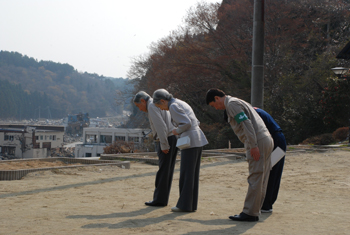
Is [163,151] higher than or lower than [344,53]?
lower

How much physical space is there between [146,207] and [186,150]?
1.03m

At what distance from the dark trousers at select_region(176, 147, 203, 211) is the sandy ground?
147 millimetres

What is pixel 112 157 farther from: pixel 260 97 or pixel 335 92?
pixel 335 92

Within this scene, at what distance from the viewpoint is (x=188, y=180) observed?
551cm

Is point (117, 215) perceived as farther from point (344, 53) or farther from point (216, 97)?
point (344, 53)

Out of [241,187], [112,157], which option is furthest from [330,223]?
[112,157]

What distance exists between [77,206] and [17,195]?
56.6 inches

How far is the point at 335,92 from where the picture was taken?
22.6 m

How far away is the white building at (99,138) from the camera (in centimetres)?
7631

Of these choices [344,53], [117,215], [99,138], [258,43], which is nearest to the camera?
[117,215]

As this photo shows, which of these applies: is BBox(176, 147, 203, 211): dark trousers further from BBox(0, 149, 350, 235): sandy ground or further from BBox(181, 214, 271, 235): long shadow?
BBox(181, 214, 271, 235): long shadow

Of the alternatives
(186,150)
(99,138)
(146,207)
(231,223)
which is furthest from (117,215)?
(99,138)

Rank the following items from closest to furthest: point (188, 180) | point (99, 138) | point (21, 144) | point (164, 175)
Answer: point (188, 180) < point (164, 175) < point (21, 144) < point (99, 138)

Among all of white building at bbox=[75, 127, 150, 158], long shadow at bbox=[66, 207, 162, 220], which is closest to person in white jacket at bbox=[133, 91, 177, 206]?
long shadow at bbox=[66, 207, 162, 220]
